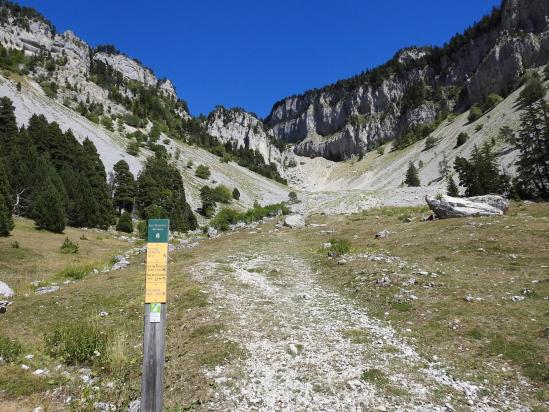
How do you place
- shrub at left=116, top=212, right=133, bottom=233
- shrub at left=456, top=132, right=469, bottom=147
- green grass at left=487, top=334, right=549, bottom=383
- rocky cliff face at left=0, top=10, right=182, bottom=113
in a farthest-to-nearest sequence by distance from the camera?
rocky cliff face at left=0, top=10, right=182, bottom=113 → shrub at left=456, top=132, right=469, bottom=147 → shrub at left=116, top=212, right=133, bottom=233 → green grass at left=487, top=334, right=549, bottom=383

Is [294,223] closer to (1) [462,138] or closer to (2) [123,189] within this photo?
(2) [123,189]

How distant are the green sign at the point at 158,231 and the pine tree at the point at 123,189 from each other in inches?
2843

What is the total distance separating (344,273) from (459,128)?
14986 cm

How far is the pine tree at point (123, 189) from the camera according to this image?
7450cm

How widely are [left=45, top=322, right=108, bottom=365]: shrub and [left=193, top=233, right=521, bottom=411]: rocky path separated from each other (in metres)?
3.74

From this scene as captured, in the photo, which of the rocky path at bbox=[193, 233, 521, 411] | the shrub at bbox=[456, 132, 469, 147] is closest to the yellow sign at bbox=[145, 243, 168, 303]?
the rocky path at bbox=[193, 233, 521, 411]

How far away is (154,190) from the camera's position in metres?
76.1

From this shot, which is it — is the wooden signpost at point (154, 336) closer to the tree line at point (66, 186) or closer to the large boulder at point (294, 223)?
the tree line at point (66, 186)

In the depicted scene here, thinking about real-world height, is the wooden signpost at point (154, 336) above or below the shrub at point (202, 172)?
below

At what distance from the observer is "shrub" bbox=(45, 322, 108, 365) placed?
10.5 metres

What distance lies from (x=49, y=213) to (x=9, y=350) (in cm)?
3992

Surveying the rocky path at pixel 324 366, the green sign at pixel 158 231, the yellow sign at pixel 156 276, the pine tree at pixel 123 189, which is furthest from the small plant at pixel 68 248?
the pine tree at pixel 123 189

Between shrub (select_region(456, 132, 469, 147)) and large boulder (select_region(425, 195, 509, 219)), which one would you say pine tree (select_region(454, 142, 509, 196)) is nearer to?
large boulder (select_region(425, 195, 509, 219))

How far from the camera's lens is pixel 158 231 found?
697 centimetres
